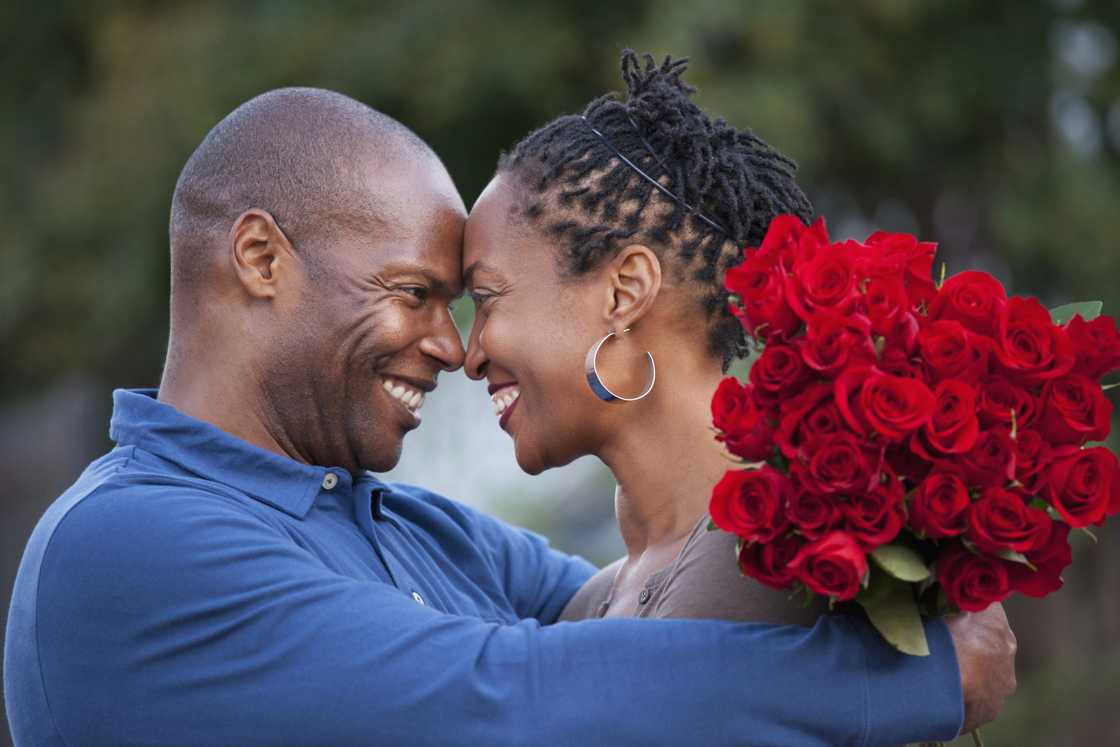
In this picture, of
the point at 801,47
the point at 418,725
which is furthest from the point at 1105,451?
the point at 801,47

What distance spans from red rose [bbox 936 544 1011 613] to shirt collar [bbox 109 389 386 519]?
4.92 ft

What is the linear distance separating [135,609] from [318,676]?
0.41m

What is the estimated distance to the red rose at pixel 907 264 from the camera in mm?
2871

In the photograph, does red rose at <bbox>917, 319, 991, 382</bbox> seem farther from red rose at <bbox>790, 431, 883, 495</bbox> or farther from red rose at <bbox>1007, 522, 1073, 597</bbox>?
red rose at <bbox>1007, 522, 1073, 597</bbox>

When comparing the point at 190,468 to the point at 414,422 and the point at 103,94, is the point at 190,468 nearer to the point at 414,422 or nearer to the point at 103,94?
the point at 414,422

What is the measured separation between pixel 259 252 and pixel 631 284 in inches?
36.5

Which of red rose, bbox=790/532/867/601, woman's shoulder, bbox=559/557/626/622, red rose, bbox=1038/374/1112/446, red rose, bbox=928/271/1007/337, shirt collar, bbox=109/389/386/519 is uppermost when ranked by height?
red rose, bbox=928/271/1007/337

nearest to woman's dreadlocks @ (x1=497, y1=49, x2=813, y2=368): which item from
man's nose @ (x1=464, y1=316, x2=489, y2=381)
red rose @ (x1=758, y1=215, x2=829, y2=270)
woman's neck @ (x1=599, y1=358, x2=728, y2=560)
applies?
woman's neck @ (x1=599, y1=358, x2=728, y2=560)

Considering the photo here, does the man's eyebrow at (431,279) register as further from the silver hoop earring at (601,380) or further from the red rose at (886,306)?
the red rose at (886,306)

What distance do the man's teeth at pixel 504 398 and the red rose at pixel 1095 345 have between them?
4.43 feet

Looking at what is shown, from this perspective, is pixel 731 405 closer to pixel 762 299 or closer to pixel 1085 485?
pixel 762 299

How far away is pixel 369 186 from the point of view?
3.81m

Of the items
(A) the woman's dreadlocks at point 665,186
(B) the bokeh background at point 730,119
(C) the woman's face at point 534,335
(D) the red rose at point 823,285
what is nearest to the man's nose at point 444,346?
(C) the woman's face at point 534,335

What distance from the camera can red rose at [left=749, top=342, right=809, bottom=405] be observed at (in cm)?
277
